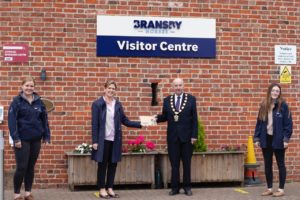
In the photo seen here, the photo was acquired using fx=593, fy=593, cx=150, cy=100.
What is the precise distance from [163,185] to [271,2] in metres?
3.91

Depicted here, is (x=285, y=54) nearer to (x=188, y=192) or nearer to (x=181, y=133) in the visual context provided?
(x=181, y=133)

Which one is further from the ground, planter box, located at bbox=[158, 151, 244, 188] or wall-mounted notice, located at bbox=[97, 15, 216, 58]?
wall-mounted notice, located at bbox=[97, 15, 216, 58]

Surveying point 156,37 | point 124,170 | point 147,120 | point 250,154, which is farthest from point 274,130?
point 156,37

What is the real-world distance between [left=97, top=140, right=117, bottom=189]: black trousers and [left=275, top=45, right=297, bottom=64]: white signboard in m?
3.79

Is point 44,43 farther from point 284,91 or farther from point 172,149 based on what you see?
point 284,91

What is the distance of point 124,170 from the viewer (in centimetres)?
987

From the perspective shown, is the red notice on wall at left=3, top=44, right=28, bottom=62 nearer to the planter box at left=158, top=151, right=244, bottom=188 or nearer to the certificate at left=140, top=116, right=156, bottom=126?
the certificate at left=140, top=116, right=156, bottom=126

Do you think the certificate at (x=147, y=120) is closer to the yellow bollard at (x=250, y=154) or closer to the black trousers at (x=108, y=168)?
the black trousers at (x=108, y=168)

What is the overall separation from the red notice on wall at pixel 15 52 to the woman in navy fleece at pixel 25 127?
1.63 metres

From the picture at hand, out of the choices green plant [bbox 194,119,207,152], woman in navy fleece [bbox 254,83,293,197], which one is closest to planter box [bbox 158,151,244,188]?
green plant [bbox 194,119,207,152]

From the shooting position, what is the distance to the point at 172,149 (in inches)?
367

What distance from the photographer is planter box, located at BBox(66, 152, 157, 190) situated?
31.6 ft

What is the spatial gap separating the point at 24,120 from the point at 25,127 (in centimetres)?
10

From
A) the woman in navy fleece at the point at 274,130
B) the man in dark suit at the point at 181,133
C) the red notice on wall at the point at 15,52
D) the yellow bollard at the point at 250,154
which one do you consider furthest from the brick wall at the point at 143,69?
the woman in navy fleece at the point at 274,130
